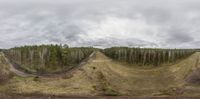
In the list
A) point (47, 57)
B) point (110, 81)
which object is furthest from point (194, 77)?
point (47, 57)

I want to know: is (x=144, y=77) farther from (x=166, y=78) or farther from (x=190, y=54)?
(x=190, y=54)

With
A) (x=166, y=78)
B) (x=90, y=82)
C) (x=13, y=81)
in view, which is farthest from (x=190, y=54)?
(x=13, y=81)

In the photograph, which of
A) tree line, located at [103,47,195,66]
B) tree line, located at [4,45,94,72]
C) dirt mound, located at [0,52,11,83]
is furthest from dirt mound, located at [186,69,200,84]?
dirt mound, located at [0,52,11,83]

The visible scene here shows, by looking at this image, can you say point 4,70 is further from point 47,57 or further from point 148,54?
point 148,54

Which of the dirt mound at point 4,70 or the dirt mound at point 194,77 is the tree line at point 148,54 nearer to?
the dirt mound at point 194,77

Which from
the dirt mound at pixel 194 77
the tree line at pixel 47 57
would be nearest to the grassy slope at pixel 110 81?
the dirt mound at pixel 194 77

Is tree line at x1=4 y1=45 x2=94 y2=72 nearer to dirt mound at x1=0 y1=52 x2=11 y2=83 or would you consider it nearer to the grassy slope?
dirt mound at x1=0 y1=52 x2=11 y2=83
